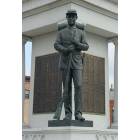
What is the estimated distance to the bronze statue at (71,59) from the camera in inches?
282

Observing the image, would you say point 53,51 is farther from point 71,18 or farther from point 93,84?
point 71,18

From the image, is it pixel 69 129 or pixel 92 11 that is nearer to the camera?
pixel 69 129

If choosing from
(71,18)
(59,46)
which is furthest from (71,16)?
(59,46)

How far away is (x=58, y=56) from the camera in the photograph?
11.1 meters

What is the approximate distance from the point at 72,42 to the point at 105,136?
206 cm

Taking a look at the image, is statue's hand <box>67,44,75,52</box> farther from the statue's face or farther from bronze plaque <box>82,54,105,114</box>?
bronze plaque <box>82,54,105,114</box>

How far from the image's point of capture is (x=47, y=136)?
731 centimetres

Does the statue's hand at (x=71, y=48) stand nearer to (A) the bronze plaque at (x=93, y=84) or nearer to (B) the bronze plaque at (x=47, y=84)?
(B) the bronze plaque at (x=47, y=84)

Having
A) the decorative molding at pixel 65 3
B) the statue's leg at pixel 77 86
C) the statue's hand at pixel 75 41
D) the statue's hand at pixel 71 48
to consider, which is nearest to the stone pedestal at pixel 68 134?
the statue's leg at pixel 77 86

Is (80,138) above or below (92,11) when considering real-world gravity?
below

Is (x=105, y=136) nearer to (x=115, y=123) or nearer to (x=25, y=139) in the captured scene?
(x=25, y=139)

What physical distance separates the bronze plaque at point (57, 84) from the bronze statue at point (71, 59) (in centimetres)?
362

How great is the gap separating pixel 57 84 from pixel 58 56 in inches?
29.4

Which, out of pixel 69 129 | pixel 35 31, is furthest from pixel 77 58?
pixel 35 31
